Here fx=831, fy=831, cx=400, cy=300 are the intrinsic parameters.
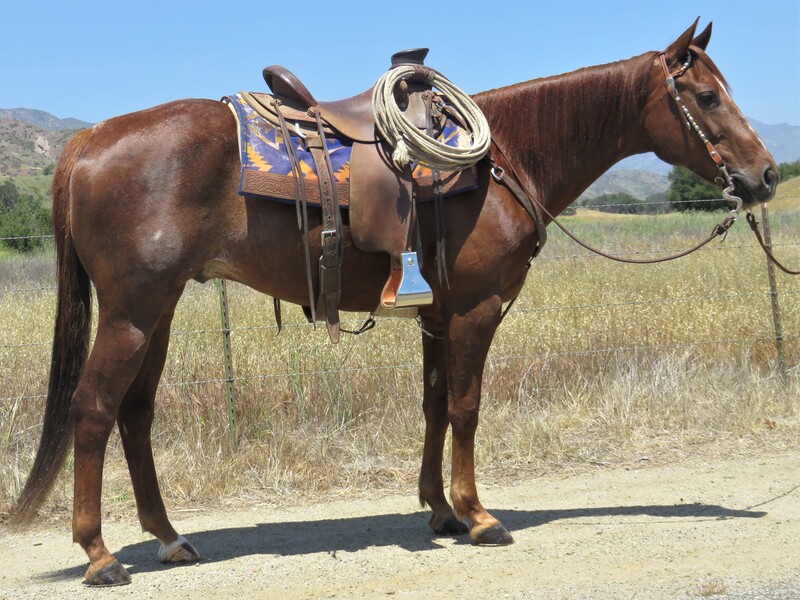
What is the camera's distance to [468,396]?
4227 mm

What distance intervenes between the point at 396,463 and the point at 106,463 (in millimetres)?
1941

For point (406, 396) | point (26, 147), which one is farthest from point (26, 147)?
point (406, 396)

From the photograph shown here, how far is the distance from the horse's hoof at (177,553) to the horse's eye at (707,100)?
11.4 ft

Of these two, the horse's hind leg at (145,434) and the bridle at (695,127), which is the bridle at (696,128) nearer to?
the bridle at (695,127)

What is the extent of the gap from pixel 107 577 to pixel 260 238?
5.62ft

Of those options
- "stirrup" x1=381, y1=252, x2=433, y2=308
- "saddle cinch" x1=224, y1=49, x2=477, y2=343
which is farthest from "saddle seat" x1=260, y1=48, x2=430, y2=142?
"stirrup" x1=381, y1=252, x2=433, y2=308

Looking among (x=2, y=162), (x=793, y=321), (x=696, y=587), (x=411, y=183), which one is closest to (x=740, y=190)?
(x=411, y=183)

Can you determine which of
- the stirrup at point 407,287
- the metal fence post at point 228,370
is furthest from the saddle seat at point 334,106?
the metal fence post at point 228,370

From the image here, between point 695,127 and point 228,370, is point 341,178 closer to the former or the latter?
point 695,127

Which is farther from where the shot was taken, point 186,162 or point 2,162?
point 2,162

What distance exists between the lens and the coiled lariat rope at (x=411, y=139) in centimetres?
396

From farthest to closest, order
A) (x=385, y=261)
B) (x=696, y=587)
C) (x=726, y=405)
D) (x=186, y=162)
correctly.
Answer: (x=726, y=405) → (x=385, y=261) → (x=186, y=162) → (x=696, y=587)

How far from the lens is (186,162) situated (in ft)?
12.6

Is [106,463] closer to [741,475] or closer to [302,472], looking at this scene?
[302,472]
